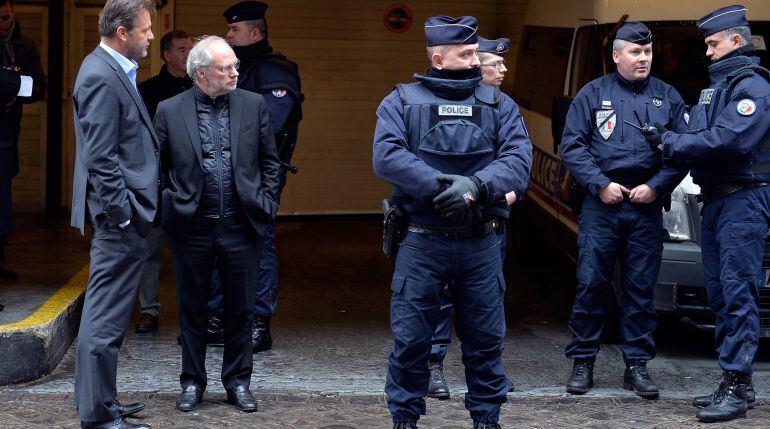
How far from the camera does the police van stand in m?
6.95

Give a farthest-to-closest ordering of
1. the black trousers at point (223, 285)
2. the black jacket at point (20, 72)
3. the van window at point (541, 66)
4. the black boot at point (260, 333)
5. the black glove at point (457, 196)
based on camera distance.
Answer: the van window at point (541, 66), the black jacket at point (20, 72), the black boot at point (260, 333), the black trousers at point (223, 285), the black glove at point (457, 196)

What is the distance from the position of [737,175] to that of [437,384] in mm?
1907

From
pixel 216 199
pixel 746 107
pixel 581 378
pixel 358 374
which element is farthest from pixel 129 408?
pixel 746 107

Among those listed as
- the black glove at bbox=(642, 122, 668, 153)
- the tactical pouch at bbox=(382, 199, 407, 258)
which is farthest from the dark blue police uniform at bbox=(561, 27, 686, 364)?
the tactical pouch at bbox=(382, 199, 407, 258)

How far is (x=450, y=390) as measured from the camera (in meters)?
6.52

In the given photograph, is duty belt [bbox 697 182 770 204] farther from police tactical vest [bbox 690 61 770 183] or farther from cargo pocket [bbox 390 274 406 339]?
cargo pocket [bbox 390 274 406 339]

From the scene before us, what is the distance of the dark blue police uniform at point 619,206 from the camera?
6445 mm

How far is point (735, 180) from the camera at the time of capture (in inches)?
244

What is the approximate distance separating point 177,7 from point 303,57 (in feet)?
4.51

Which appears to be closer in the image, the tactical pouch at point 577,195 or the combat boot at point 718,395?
the combat boot at point 718,395

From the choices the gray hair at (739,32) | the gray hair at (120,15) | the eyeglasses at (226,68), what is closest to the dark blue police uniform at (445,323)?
the gray hair at (739,32)

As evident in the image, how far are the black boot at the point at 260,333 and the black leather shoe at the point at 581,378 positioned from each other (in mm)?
1883

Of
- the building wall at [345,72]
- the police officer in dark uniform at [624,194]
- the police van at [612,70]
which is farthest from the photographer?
the building wall at [345,72]

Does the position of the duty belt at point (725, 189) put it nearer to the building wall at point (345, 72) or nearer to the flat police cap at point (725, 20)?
the flat police cap at point (725, 20)
